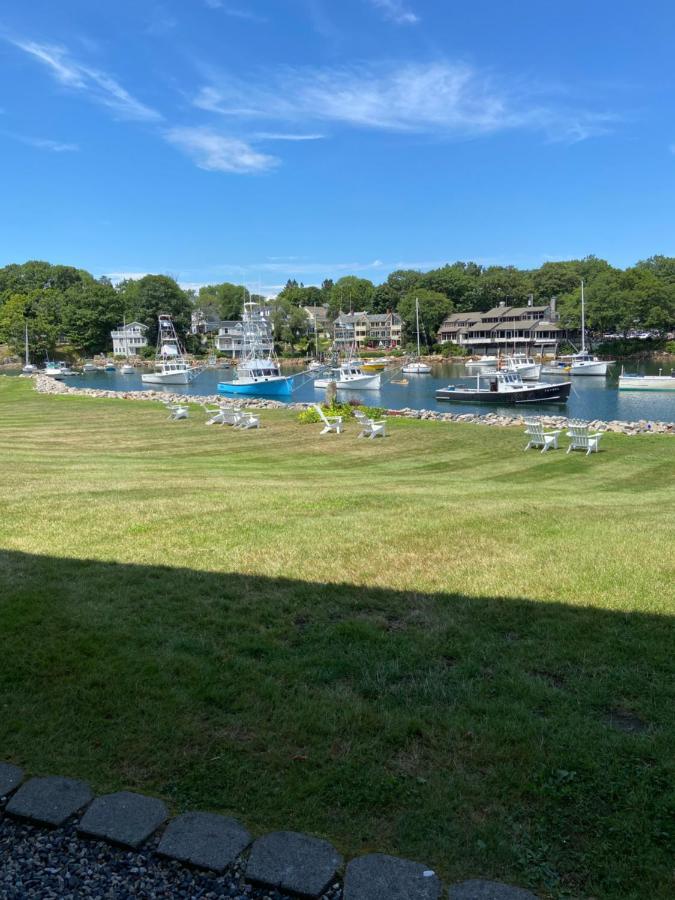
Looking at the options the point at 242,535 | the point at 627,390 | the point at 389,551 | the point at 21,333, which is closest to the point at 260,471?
the point at 242,535

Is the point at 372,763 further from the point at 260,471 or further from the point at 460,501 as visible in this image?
the point at 260,471

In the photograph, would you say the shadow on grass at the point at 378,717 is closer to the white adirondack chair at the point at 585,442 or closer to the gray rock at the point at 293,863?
the gray rock at the point at 293,863

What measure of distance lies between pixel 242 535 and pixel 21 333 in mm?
114360

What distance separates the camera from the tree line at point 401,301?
98.6 m

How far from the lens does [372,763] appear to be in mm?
3424

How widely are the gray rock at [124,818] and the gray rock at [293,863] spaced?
1.74 feet

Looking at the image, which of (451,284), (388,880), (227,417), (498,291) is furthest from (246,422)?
(498,291)

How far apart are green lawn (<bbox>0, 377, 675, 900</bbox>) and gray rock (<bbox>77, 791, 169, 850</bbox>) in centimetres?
11

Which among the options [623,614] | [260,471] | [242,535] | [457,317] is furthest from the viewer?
[457,317]

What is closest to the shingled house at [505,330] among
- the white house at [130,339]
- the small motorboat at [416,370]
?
the small motorboat at [416,370]

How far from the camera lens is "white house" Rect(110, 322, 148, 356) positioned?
4638 inches

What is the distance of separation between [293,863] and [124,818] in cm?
86

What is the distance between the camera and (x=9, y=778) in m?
3.29

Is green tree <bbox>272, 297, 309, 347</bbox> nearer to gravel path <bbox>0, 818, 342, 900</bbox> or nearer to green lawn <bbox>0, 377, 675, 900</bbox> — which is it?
green lawn <bbox>0, 377, 675, 900</bbox>
